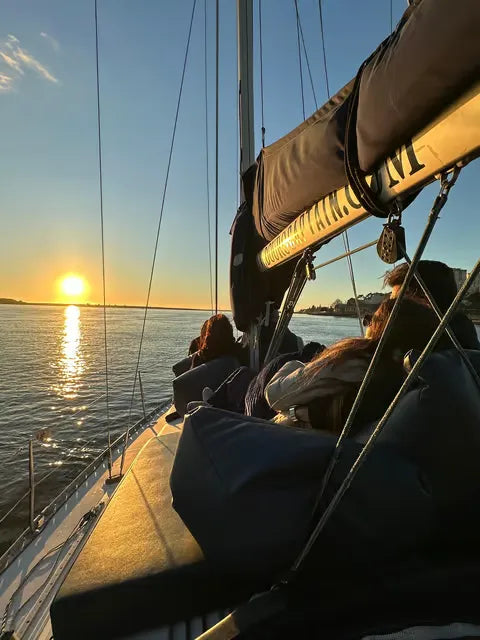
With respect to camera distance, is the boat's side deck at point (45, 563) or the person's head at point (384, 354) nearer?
the person's head at point (384, 354)

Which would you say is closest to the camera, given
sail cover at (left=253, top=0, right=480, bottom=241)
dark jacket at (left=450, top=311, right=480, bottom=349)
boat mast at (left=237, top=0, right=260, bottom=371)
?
sail cover at (left=253, top=0, right=480, bottom=241)

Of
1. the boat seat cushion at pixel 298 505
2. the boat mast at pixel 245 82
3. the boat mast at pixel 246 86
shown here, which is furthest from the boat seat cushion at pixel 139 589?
the boat mast at pixel 246 86

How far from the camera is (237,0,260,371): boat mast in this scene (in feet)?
15.9

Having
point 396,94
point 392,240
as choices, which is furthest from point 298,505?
point 396,94

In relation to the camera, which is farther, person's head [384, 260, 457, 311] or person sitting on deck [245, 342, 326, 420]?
person sitting on deck [245, 342, 326, 420]

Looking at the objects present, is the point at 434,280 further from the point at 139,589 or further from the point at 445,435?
the point at 139,589

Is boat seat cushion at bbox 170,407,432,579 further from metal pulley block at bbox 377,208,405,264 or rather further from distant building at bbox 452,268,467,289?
distant building at bbox 452,268,467,289

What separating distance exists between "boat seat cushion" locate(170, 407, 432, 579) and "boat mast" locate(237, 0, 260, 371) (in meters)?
4.24

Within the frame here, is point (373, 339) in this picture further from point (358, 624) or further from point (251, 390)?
point (251, 390)

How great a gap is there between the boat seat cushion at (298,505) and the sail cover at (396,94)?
91 centimetres

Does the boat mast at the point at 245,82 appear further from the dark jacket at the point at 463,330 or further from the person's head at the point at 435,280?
the dark jacket at the point at 463,330

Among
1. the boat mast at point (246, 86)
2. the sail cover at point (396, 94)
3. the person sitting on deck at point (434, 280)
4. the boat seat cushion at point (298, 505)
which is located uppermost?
the boat mast at point (246, 86)

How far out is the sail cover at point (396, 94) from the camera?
81cm

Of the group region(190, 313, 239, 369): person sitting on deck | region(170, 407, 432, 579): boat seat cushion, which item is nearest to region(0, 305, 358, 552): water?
region(190, 313, 239, 369): person sitting on deck
